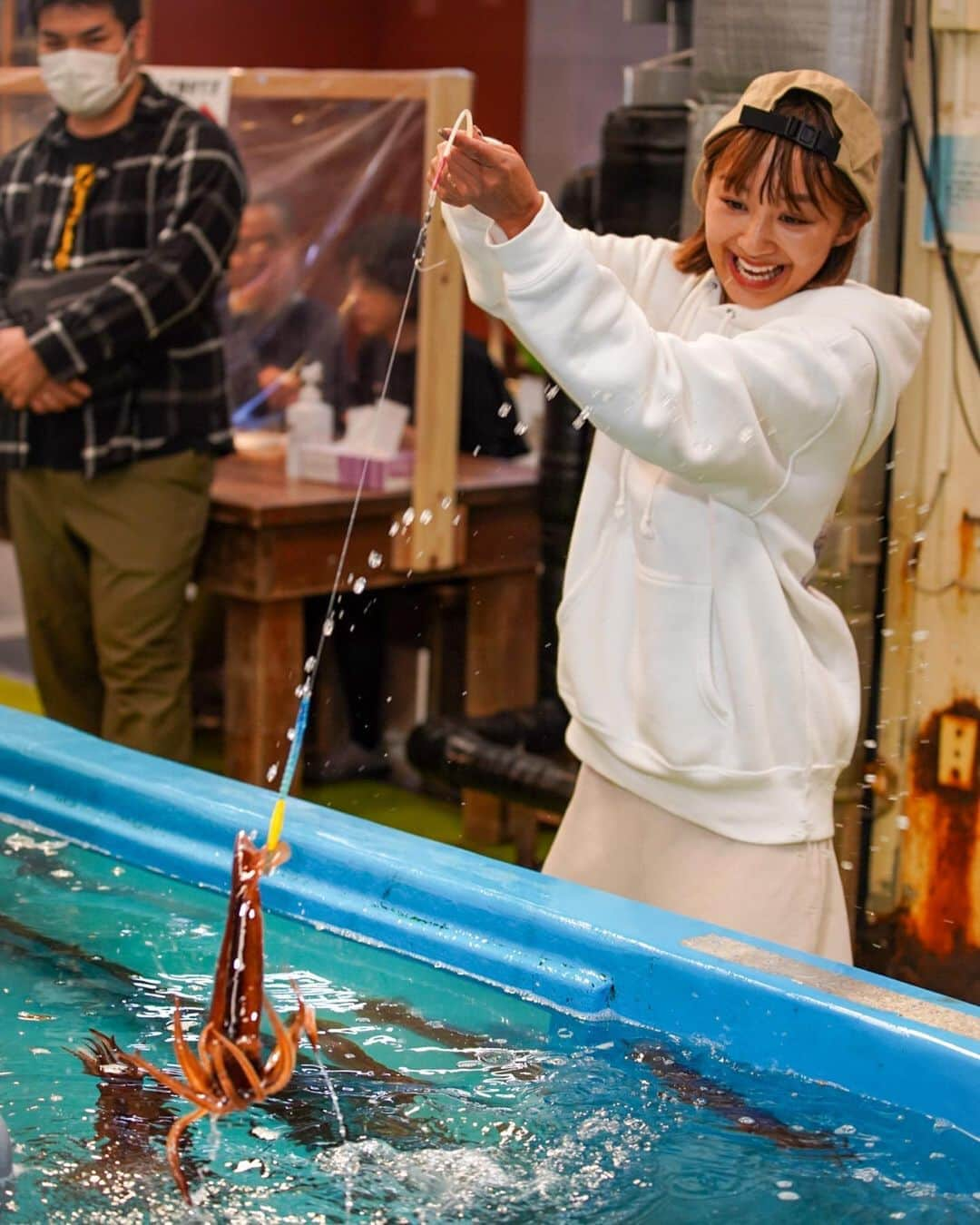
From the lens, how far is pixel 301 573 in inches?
183

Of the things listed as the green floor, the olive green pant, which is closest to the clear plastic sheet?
the olive green pant

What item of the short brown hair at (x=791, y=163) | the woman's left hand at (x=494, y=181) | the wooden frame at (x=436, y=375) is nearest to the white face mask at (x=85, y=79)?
the wooden frame at (x=436, y=375)

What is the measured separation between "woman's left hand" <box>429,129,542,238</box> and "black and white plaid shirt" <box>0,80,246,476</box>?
2.27 m

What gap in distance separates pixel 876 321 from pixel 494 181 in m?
0.55

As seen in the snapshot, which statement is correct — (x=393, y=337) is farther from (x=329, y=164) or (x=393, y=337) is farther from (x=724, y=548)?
(x=724, y=548)

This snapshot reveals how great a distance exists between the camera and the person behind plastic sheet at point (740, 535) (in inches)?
87.4

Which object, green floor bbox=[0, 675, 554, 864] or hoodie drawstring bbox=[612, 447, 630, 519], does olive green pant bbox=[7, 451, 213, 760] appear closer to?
green floor bbox=[0, 675, 554, 864]

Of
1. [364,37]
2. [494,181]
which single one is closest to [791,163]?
[494,181]

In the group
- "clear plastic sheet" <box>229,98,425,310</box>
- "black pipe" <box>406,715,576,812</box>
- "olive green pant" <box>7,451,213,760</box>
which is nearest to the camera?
"black pipe" <box>406,715,576,812</box>

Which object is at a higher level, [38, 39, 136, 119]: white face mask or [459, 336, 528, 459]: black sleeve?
[38, 39, 136, 119]: white face mask

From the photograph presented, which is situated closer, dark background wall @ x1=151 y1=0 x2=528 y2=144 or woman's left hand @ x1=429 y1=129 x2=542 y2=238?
woman's left hand @ x1=429 y1=129 x2=542 y2=238

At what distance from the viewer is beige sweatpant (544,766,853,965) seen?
2.39m

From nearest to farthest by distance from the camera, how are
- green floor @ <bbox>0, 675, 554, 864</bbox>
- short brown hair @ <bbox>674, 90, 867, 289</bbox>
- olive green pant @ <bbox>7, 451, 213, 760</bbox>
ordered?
short brown hair @ <bbox>674, 90, 867, 289</bbox>, olive green pant @ <bbox>7, 451, 213, 760</bbox>, green floor @ <bbox>0, 675, 554, 864</bbox>

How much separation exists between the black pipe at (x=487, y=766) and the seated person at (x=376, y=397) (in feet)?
2.18
